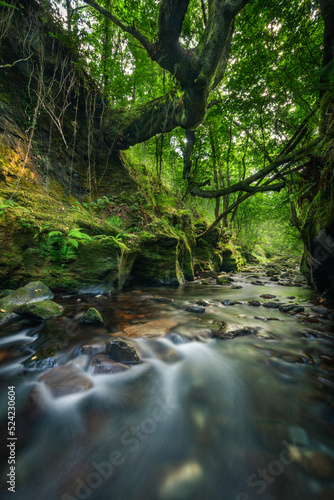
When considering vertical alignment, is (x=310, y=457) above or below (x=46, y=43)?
below

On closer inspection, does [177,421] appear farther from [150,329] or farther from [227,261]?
[227,261]

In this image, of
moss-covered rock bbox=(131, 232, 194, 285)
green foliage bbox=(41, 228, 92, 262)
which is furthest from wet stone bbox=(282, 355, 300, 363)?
moss-covered rock bbox=(131, 232, 194, 285)

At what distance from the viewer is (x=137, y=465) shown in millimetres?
1137

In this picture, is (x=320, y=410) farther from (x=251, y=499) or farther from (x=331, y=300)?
(x=331, y=300)

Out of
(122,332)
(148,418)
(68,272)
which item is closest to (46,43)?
(68,272)

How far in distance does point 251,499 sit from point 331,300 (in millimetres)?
5394

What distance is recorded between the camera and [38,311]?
9.41ft

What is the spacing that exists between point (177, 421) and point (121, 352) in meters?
0.88

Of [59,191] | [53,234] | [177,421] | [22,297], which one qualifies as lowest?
[177,421]

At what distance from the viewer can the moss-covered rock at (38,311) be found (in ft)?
9.16

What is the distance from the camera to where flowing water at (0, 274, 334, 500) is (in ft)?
3.32

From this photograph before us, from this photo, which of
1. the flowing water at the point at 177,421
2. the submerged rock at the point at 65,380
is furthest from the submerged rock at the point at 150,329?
the submerged rock at the point at 65,380

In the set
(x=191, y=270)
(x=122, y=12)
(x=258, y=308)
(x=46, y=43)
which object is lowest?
(x=258, y=308)

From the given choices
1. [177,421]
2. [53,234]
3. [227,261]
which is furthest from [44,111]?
[227,261]
